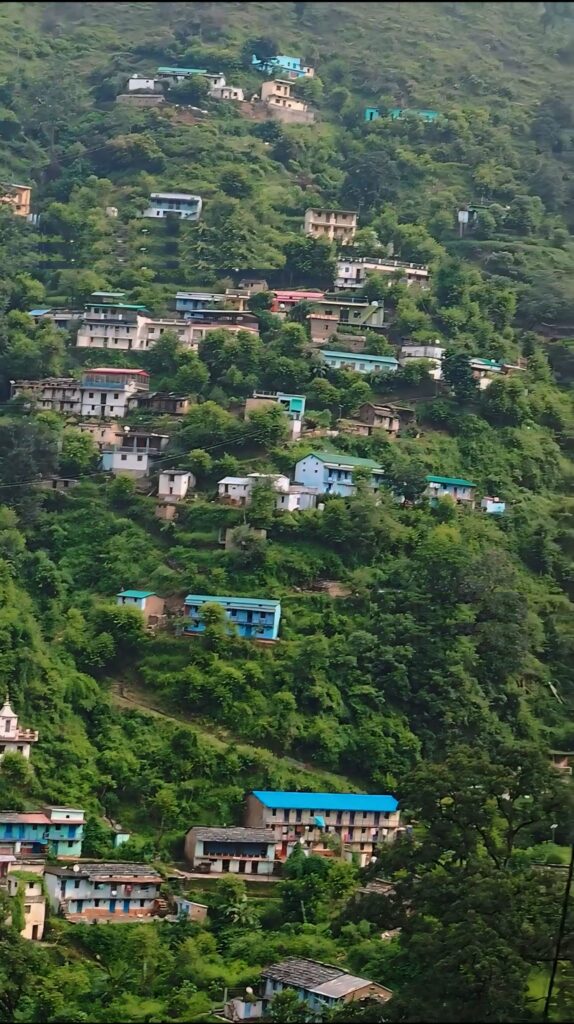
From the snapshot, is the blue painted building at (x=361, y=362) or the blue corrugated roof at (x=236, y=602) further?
the blue painted building at (x=361, y=362)

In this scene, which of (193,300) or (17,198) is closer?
(193,300)

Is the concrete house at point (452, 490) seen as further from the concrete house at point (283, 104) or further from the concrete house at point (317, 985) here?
the concrete house at point (283, 104)

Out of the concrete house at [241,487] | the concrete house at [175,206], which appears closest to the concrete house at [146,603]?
the concrete house at [241,487]

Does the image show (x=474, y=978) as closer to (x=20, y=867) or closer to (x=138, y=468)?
(x=20, y=867)

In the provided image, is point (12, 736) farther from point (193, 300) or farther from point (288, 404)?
point (193, 300)

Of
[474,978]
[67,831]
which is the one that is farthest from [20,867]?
[474,978]

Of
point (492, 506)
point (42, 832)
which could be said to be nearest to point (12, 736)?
point (42, 832)
